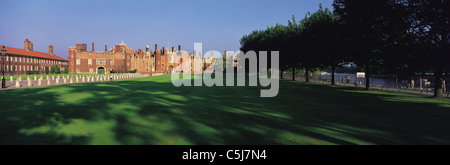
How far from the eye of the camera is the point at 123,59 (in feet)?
338

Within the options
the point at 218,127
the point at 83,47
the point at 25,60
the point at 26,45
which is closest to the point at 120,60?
the point at 83,47

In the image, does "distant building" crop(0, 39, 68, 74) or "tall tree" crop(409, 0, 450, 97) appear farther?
"distant building" crop(0, 39, 68, 74)

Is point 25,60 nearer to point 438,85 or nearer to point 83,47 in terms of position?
point 83,47

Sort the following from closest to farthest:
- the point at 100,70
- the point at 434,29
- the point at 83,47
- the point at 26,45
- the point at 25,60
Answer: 1. the point at 434,29
2. the point at 25,60
3. the point at 26,45
4. the point at 100,70
5. the point at 83,47

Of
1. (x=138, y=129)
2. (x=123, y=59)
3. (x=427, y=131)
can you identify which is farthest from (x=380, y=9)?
(x=123, y=59)

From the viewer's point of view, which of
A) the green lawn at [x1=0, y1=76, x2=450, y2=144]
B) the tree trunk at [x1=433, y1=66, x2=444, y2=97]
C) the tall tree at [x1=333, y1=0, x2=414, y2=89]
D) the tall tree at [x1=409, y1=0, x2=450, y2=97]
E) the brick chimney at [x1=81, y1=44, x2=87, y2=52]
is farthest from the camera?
the brick chimney at [x1=81, y1=44, x2=87, y2=52]

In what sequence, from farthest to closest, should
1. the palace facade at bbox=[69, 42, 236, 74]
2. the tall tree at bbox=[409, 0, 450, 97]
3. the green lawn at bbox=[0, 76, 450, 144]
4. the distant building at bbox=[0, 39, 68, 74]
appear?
the palace facade at bbox=[69, 42, 236, 74] < the distant building at bbox=[0, 39, 68, 74] < the tall tree at bbox=[409, 0, 450, 97] < the green lawn at bbox=[0, 76, 450, 144]

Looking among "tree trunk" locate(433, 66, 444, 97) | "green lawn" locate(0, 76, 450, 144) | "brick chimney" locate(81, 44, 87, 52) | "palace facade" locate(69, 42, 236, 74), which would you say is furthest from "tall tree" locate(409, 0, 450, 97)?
"brick chimney" locate(81, 44, 87, 52)

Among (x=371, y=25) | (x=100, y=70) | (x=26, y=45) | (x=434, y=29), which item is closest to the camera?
(x=434, y=29)

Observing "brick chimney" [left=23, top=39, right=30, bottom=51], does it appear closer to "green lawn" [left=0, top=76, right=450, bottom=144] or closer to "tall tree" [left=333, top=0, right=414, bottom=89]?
"green lawn" [left=0, top=76, right=450, bottom=144]

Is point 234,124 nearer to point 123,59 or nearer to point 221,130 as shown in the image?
point 221,130

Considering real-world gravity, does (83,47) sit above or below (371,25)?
above
